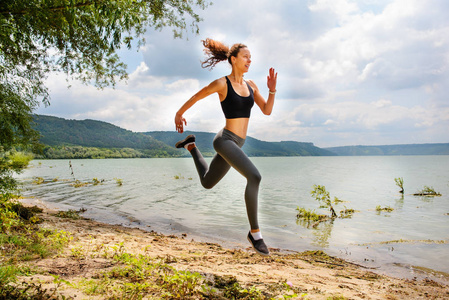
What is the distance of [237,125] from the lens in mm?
3949

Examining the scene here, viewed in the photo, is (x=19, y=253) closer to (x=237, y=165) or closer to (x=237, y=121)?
A: (x=237, y=165)

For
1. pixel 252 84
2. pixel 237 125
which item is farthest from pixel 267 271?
pixel 252 84

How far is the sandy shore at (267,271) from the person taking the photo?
457 centimetres

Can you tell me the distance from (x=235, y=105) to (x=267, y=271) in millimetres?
4052

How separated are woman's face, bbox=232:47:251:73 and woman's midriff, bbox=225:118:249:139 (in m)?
0.67

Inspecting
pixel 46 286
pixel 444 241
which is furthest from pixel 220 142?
pixel 444 241

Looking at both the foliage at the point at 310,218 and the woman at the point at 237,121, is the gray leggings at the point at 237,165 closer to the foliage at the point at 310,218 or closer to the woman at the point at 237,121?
the woman at the point at 237,121

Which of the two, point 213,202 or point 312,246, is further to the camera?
point 213,202

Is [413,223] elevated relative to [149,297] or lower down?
lower down

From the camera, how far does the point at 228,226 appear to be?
43.0 feet

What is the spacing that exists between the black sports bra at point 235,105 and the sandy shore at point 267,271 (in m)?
2.47

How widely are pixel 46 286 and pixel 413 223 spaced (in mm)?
16601

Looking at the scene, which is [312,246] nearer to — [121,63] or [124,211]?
[121,63]

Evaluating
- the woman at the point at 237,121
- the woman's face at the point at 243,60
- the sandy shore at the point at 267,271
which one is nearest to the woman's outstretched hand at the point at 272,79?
the woman at the point at 237,121
